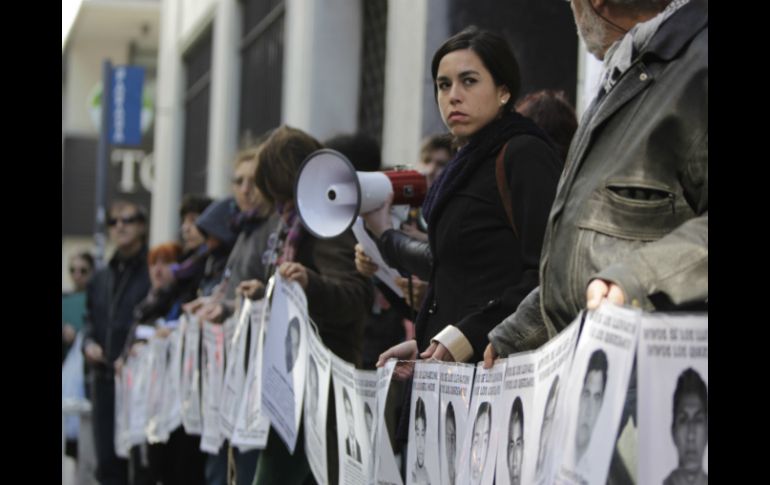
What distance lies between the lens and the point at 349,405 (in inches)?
218

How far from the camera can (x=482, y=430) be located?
4.18 m

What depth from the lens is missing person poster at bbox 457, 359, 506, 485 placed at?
4051 mm

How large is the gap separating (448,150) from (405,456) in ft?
6.73

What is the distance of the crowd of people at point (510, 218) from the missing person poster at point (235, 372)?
14 cm

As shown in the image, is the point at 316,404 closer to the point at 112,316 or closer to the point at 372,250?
the point at 372,250

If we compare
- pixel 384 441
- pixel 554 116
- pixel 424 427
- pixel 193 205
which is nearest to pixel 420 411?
pixel 424 427

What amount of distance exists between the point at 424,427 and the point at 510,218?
0.63 metres

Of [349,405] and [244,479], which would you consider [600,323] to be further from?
[244,479]

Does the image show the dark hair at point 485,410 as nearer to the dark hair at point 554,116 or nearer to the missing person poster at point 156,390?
the dark hair at point 554,116

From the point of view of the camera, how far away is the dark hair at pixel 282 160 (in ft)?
22.3

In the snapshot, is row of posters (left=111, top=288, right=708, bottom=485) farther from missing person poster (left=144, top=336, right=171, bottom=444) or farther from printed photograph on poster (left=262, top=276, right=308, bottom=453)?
missing person poster (left=144, top=336, right=171, bottom=444)

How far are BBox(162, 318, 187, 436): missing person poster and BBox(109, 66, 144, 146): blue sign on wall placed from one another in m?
18.6
